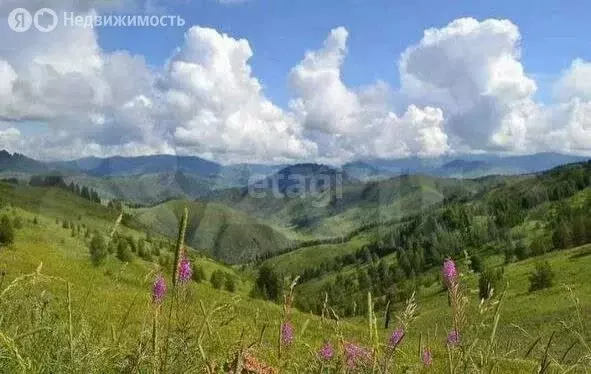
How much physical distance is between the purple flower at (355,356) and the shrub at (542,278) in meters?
117

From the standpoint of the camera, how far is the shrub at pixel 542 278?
373 feet

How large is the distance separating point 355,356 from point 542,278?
11970 centimetres

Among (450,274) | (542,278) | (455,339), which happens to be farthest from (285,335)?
(542,278)

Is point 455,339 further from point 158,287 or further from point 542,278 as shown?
point 542,278

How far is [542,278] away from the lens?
11462 centimetres

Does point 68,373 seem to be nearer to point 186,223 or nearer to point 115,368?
point 115,368

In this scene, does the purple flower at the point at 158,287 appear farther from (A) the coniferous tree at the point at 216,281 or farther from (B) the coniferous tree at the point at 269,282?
(B) the coniferous tree at the point at 269,282

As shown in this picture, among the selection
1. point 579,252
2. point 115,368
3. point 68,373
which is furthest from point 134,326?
point 579,252

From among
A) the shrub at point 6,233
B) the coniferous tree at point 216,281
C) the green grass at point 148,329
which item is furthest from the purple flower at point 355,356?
the coniferous tree at point 216,281

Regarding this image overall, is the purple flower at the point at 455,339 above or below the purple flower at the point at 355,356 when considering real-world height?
above

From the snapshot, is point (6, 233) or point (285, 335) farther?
point (6, 233)

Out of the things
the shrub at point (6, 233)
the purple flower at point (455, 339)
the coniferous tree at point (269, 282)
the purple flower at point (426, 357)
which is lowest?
the coniferous tree at point (269, 282)

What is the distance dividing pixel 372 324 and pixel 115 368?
2.53m

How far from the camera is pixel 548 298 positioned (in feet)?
329
